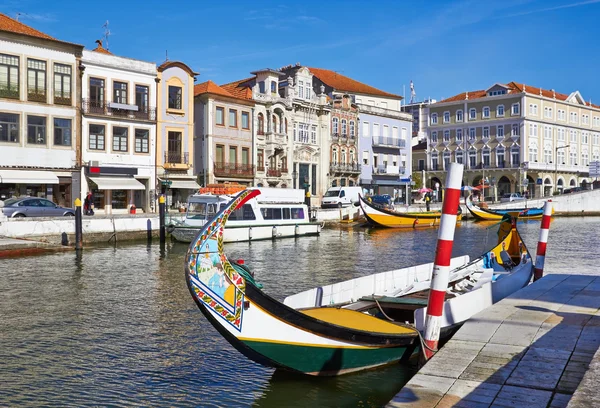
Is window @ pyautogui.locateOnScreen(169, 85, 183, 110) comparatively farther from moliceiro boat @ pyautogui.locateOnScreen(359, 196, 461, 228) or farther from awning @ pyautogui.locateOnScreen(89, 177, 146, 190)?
moliceiro boat @ pyautogui.locateOnScreen(359, 196, 461, 228)

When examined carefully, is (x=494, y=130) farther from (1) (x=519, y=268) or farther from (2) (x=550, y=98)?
(1) (x=519, y=268)

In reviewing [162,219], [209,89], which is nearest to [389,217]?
[209,89]

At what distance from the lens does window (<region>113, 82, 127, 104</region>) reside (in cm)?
4162

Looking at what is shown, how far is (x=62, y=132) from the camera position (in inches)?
1519

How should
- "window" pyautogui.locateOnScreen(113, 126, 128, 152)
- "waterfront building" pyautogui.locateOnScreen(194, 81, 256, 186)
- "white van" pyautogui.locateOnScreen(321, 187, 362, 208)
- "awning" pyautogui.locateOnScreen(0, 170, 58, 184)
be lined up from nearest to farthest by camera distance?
"awning" pyautogui.locateOnScreen(0, 170, 58, 184) → "window" pyautogui.locateOnScreen(113, 126, 128, 152) → "waterfront building" pyautogui.locateOnScreen(194, 81, 256, 186) → "white van" pyautogui.locateOnScreen(321, 187, 362, 208)

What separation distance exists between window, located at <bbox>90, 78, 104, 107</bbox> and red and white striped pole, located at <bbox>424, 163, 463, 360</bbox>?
35913mm

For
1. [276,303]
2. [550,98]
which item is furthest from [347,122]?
[276,303]

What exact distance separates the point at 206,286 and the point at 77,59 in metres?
35.9

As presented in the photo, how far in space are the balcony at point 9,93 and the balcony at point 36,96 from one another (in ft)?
2.28

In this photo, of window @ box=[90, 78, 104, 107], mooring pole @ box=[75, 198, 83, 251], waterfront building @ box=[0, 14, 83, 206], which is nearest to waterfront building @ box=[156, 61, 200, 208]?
window @ box=[90, 78, 104, 107]

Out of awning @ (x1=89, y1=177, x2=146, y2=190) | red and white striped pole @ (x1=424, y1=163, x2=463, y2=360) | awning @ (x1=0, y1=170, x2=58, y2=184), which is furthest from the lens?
awning @ (x1=89, y1=177, x2=146, y2=190)

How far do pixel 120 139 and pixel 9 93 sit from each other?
7.60 metres

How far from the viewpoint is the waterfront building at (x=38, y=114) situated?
3641 cm

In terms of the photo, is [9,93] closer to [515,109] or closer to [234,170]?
[234,170]
